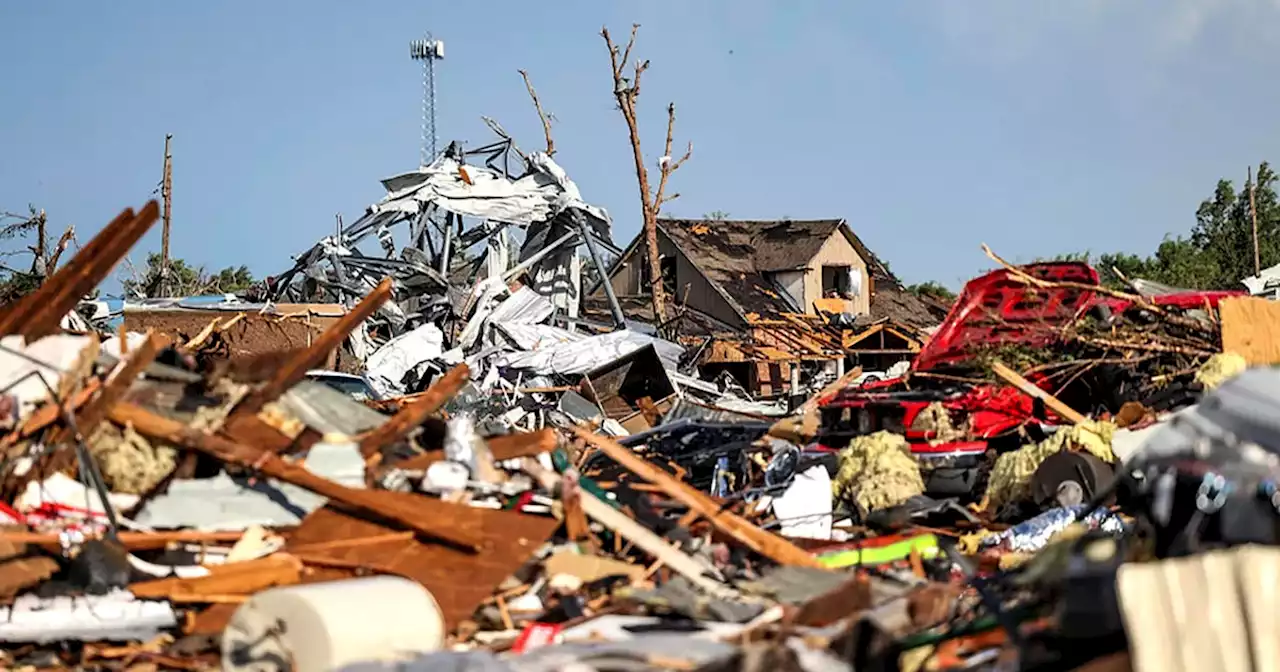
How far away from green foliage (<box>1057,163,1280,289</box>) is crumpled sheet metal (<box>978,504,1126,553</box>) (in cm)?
4183

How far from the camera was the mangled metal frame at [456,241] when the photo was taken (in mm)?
25047

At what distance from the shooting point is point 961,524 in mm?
9234

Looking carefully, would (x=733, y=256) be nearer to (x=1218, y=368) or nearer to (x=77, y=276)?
(x=1218, y=368)

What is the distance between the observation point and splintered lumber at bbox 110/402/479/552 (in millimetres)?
6484

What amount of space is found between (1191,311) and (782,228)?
106 ft

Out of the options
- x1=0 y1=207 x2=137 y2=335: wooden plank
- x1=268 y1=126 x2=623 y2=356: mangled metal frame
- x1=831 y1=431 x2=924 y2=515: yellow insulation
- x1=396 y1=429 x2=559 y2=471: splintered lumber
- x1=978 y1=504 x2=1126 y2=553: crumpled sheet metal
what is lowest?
x1=978 y1=504 x2=1126 y2=553: crumpled sheet metal

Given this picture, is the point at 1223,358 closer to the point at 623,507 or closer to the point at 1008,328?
the point at 1008,328

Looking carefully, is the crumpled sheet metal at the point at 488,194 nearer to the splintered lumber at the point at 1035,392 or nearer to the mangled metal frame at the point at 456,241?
the mangled metal frame at the point at 456,241

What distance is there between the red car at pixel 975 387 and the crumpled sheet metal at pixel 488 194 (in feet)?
47.3

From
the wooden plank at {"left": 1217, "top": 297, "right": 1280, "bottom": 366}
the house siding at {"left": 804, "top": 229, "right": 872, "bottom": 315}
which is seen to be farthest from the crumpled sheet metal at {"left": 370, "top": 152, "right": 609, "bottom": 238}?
the wooden plank at {"left": 1217, "top": 297, "right": 1280, "bottom": 366}

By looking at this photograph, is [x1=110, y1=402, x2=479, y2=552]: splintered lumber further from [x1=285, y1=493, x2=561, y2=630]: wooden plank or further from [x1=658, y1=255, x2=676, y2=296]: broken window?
[x1=658, y1=255, x2=676, y2=296]: broken window

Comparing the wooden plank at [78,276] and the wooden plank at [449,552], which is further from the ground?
the wooden plank at [78,276]

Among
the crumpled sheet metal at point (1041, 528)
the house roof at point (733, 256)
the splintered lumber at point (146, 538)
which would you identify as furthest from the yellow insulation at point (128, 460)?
the house roof at point (733, 256)

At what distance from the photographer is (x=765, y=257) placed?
42281mm
